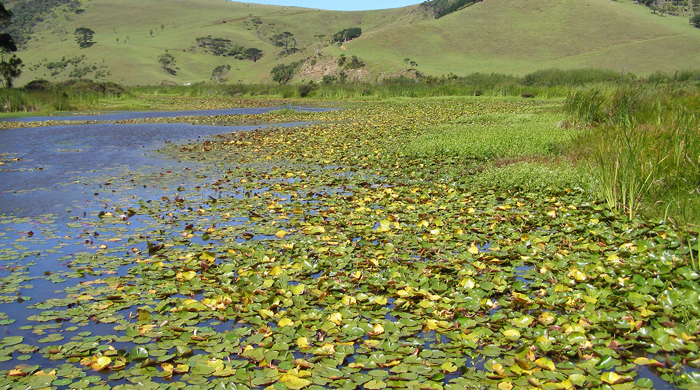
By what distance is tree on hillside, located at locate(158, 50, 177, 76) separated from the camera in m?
99.3

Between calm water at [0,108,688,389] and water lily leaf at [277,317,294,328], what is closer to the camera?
water lily leaf at [277,317,294,328]

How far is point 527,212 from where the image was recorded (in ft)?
25.1

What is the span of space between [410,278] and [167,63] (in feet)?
347

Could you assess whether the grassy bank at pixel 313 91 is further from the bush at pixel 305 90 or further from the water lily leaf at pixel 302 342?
the water lily leaf at pixel 302 342

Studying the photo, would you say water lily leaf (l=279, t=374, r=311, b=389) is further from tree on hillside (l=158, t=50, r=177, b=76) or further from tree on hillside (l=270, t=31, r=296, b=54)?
tree on hillside (l=270, t=31, r=296, b=54)

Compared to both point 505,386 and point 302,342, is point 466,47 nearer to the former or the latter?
point 302,342

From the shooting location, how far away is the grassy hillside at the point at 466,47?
72.8 meters

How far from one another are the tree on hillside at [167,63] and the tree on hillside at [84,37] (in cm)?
2111

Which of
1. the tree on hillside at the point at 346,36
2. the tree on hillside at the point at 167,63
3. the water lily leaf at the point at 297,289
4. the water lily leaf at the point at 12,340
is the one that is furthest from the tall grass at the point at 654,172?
the tree on hillside at the point at 346,36

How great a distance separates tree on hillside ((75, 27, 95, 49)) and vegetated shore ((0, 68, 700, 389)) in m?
120

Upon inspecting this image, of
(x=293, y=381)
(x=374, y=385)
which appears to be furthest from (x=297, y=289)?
(x=374, y=385)

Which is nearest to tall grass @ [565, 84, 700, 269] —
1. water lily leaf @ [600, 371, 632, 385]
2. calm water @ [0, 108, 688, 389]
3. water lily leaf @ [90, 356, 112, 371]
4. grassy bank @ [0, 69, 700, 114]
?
water lily leaf @ [600, 371, 632, 385]

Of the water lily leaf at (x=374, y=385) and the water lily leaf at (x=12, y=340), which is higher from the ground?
the water lily leaf at (x=12, y=340)

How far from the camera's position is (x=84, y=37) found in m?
116
